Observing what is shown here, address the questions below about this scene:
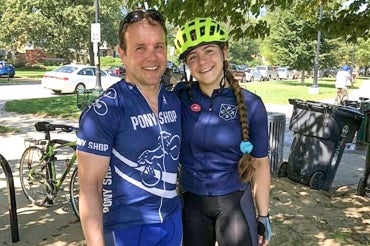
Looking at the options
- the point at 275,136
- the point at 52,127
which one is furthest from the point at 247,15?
the point at 52,127

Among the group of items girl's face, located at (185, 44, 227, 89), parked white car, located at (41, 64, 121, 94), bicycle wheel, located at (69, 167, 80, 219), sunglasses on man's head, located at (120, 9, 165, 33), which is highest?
sunglasses on man's head, located at (120, 9, 165, 33)

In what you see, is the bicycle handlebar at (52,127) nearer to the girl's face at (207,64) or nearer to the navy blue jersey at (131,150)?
the girl's face at (207,64)

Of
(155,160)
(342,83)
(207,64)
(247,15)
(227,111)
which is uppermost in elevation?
(247,15)

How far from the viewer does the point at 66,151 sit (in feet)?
20.1

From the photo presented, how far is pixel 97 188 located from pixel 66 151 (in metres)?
4.49

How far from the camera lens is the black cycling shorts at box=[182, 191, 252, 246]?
2361 mm

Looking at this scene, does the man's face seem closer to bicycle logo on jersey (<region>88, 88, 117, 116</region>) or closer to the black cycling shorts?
bicycle logo on jersey (<region>88, 88, 117, 116</region>)

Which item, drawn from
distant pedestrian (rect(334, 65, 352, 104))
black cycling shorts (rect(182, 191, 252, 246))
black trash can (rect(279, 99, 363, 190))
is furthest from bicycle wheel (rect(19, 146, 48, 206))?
distant pedestrian (rect(334, 65, 352, 104))

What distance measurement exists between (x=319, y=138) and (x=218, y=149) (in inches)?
159

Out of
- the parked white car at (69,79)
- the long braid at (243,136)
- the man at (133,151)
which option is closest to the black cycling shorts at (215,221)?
the long braid at (243,136)

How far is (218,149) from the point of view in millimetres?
2295

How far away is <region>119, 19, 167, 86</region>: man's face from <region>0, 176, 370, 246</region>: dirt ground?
2.64 m

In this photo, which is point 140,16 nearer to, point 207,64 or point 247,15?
point 207,64

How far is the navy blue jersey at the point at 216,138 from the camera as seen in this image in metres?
2.29
